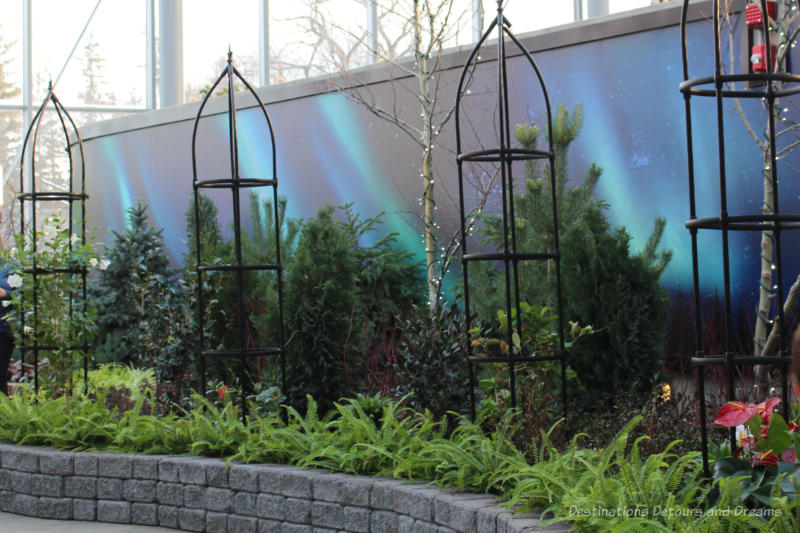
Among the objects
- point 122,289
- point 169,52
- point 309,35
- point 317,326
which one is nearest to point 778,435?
point 317,326

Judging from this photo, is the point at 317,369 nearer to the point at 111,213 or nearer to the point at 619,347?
the point at 619,347

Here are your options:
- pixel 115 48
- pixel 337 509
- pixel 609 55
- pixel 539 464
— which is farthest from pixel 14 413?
pixel 115 48

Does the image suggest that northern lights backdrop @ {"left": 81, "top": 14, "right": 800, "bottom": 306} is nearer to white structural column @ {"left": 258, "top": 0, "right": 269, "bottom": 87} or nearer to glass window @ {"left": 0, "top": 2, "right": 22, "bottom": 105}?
white structural column @ {"left": 258, "top": 0, "right": 269, "bottom": 87}

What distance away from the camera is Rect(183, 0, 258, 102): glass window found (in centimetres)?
1447

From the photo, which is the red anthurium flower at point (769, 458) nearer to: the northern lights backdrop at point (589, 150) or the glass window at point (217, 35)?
the northern lights backdrop at point (589, 150)

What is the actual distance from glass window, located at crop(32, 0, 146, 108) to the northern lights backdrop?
19.7 feet

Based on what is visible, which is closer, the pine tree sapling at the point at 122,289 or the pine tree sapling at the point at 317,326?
the pine tree sapling at the point at 317,326

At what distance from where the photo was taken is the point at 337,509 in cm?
371

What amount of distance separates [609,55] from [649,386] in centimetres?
294

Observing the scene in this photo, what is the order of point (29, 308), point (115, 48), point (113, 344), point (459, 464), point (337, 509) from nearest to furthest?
point (459, 464)
point (337, 509)
point (29, 308)
point (113, 344)
point (115, 48)

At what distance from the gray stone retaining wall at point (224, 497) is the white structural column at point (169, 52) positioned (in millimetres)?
9984

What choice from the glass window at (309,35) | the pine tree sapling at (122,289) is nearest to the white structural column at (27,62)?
the glass window at (309,35)

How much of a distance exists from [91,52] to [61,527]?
12365 millimetres

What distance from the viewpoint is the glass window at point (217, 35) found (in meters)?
14.5
